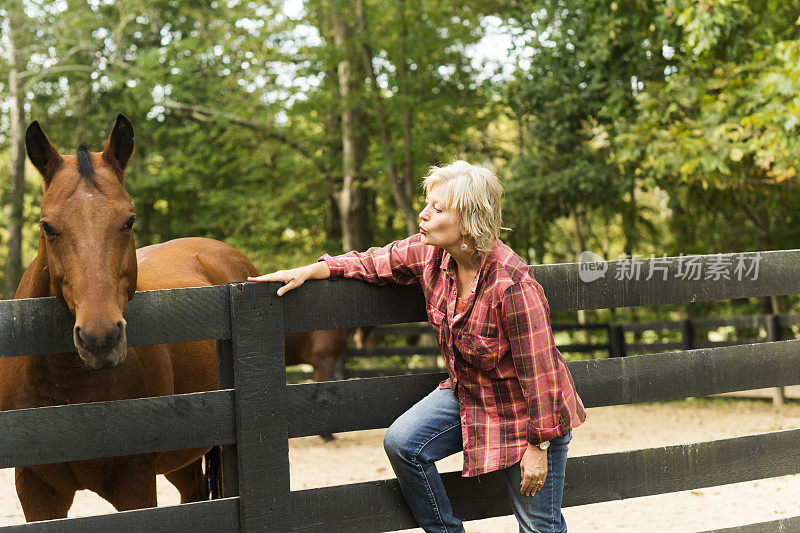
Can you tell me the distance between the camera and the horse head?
229cm

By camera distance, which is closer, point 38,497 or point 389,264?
point 389,264

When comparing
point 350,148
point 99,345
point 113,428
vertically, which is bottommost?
point 113,428

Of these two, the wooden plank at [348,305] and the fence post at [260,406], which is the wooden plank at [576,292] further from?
the fence post at [260,406]

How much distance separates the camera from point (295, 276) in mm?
2633

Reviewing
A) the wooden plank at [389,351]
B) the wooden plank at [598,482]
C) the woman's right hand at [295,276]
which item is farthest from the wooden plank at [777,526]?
the wooden plank at [389,351]

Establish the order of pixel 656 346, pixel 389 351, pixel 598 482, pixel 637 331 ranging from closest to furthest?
pixel 598 482
pixel 656 346
pixel 637 331
pixel 389 351

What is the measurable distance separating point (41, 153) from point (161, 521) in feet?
4.58

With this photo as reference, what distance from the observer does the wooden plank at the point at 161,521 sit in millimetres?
2418

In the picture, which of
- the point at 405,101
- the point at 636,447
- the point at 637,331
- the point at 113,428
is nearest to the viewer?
the point at 113,428

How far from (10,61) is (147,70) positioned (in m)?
6.18

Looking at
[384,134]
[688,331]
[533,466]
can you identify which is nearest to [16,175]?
[384,134]

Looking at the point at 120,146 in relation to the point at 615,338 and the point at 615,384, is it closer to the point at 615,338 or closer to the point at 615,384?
the point at 615,384

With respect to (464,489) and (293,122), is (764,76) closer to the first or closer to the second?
(464,489)

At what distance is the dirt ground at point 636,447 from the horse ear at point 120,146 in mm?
3635
